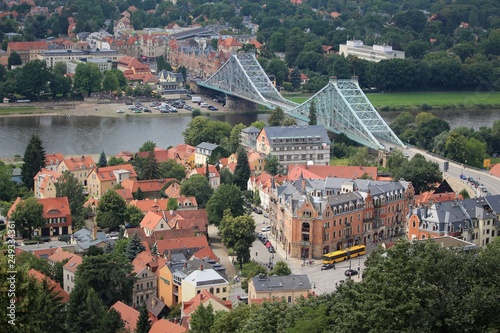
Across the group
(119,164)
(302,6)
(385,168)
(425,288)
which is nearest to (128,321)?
(425,288)

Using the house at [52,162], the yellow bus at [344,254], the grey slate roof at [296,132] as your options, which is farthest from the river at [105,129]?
the yellow bus at [344,254]

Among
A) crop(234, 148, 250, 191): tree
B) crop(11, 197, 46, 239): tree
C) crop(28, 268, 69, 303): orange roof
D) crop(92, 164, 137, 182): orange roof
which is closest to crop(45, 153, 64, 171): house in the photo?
crop(92, 164, 137, 182): orange roof

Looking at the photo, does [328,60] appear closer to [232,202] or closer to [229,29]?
[229,29]

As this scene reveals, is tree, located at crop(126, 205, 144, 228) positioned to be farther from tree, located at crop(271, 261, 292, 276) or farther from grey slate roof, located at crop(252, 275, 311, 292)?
grey slate roof, located at crop(252, 275, 311, 292)

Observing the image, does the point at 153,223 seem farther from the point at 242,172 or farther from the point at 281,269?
the point at 242,172

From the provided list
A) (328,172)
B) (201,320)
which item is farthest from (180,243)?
(328,172)

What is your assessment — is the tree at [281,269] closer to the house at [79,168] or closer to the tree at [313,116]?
the house at [79,168]

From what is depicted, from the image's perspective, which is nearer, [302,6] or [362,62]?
[362,62]
